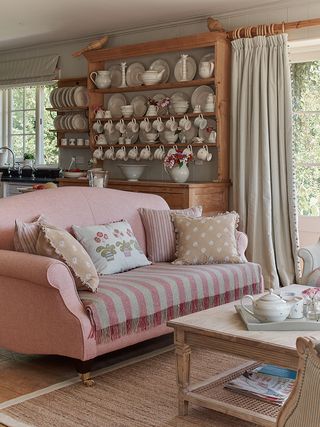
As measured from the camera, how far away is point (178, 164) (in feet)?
21.4

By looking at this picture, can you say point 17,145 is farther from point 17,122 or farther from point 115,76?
point 115,76

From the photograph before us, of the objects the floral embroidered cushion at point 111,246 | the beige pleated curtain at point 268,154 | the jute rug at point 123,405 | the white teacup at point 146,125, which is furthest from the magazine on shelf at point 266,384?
the white teacup at point 146,125

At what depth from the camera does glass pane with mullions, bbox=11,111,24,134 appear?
9523 millimetres

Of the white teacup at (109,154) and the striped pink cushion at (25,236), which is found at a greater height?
the white teacup at (109,154)

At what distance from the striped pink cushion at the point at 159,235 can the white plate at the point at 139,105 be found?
270 cm

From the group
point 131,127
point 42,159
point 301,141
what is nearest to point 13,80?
point 42,159

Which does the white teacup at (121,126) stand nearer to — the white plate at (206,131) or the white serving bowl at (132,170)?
the white serving bowl at (132,170)

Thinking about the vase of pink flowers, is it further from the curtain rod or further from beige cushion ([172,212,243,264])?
beige cushion ([172,212,243,264])

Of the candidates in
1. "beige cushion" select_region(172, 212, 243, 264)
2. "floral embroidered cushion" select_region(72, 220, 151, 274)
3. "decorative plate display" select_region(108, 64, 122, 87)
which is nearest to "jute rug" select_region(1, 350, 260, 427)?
"floral embroidered cushion" select_region(72, 220, 151, 274)

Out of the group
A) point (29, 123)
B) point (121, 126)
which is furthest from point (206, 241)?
point (29, 123)

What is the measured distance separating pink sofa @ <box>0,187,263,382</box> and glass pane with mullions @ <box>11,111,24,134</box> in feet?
17.4

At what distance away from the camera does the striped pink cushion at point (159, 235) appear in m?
4.84

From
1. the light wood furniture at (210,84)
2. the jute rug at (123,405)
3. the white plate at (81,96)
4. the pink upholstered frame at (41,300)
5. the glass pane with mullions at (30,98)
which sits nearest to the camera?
the jute rug at (123,405)

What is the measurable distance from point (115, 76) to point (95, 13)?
0.86m
